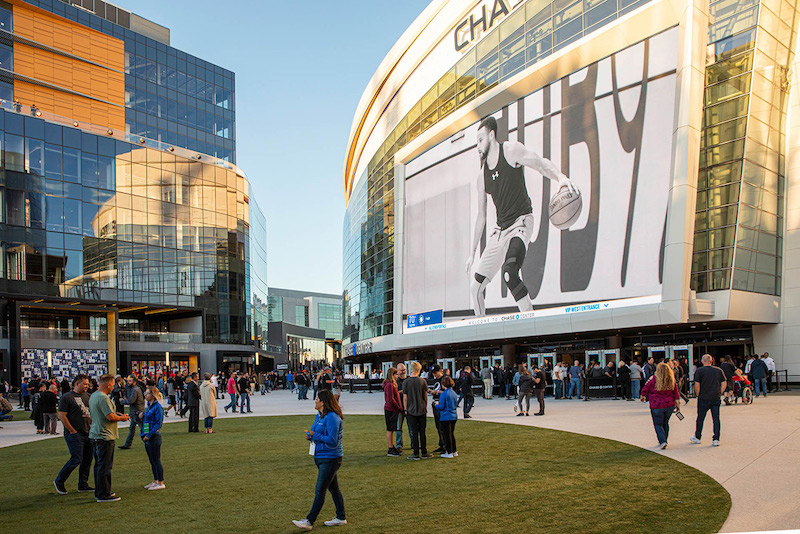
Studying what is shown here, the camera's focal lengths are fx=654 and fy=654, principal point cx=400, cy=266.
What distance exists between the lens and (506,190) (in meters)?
39.9

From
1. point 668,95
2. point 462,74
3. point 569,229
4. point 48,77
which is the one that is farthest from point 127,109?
point 668,95

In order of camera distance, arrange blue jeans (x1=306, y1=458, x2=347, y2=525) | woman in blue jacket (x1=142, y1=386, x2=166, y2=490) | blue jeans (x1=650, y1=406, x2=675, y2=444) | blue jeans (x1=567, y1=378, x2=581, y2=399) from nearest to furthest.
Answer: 1. blue jeans (x1=306, y1=458, x2=347, y2=525)
2. woman in blue jacket (x1=142, y1=386, x2=166, y2=490)
3. blue jeans (x1=650, y1=406, x2=675, y2=444)
4. blue jeans (x1=567, y1=378, x2=581, y2=399)

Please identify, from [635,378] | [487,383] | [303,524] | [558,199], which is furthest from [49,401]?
[558,199]

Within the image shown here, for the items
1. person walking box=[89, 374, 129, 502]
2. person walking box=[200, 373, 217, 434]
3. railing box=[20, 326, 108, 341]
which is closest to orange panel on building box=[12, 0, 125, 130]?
railing box=[20, 326, 108, 341]

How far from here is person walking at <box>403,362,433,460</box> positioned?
1233cm

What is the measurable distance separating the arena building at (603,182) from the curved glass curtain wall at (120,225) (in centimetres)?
1873

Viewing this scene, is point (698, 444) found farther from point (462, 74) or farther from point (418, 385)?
point (462, 74)

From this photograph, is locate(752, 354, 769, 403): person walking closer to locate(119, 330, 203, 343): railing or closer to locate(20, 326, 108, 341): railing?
locate(20, 326, 108, 341): railing

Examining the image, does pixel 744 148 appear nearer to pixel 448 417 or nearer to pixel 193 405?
pixel 448 417

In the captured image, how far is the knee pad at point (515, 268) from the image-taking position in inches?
1517

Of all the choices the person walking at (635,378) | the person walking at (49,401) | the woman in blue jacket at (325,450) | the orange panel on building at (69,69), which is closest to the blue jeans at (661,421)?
the woman in blue jacket at (325,450)

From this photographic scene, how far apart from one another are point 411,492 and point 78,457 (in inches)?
204

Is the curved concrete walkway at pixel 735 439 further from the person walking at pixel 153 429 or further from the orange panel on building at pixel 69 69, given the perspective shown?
the orange panel on building at pixel 69 69

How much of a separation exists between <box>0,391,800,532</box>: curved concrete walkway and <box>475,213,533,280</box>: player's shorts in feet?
50.4
